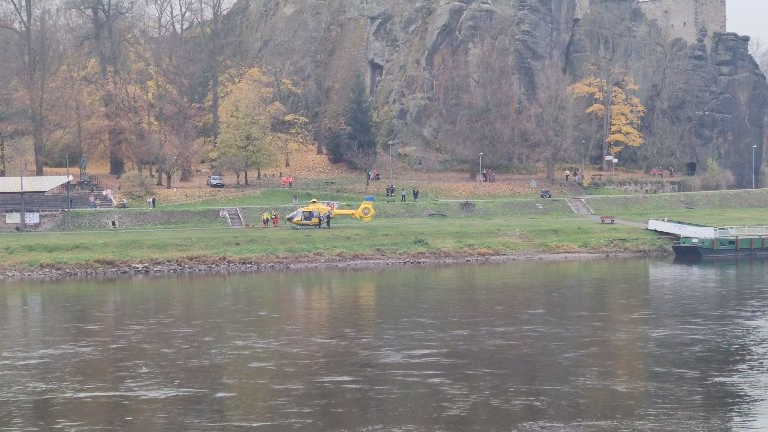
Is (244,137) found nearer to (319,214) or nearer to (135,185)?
(135,185)

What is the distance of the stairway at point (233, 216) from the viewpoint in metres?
78.6

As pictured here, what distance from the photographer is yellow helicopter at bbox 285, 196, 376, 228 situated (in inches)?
2928

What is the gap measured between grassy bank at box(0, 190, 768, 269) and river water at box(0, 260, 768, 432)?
23.1 ft

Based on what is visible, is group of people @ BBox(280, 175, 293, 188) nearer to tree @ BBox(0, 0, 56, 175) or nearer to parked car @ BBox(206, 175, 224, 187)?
parked car @ BBox(206, 175, 224, 187)

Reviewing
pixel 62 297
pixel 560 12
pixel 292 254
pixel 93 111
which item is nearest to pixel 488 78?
pixel 560 12

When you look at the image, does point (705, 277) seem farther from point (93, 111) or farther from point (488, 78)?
point (93, 111)

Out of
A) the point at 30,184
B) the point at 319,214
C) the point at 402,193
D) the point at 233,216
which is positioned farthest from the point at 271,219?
the point at 30,184

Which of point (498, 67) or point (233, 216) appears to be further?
point (498, 67)

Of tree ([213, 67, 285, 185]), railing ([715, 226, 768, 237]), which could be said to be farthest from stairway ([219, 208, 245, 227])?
railing ([715, 226, 768, 237])

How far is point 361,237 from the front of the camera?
234 feet

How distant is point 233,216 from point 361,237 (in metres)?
12.7

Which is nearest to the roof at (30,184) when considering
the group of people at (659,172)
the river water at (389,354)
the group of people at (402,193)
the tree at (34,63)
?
the tree at (34,63)

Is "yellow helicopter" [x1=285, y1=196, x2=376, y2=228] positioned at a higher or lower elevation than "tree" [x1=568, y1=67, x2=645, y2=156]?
lower

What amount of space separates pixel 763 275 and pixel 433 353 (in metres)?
28.6
